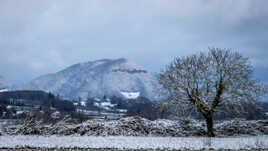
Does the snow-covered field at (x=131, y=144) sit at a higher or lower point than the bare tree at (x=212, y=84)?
lower

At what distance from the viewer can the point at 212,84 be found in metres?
25.5

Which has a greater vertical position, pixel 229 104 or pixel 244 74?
pixel 244 74

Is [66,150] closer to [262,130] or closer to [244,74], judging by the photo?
[244,74]

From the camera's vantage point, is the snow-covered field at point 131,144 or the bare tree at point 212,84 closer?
the snow-covered field at point 131,144

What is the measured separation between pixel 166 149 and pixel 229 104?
1025cm

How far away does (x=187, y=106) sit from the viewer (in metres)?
25.8

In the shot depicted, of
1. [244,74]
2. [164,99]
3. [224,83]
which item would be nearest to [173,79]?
[164,99]

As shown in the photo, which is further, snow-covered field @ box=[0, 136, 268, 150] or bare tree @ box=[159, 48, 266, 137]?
bare tree @ box=[159, 48, 266, 137]

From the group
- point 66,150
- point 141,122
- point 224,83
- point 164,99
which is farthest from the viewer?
point 141,122

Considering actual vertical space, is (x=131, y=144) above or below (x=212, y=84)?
below

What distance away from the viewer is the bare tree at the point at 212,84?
981 inches

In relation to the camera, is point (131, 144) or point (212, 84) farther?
point (212, 84)

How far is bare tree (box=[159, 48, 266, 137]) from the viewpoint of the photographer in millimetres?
24922

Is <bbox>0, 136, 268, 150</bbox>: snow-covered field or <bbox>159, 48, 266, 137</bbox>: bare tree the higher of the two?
<bbox>159, 48, 266, 137</bbox>: bare tree
